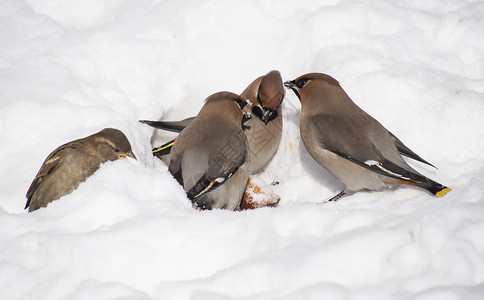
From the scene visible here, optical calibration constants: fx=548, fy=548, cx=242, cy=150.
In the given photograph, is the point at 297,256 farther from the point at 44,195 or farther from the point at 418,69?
the point at 418,69

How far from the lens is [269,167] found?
4.37m

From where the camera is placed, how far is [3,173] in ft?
11.0

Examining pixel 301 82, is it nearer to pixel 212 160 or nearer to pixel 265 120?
pixel 265 120

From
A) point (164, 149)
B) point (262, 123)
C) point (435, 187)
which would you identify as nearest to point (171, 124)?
point (164, 149)

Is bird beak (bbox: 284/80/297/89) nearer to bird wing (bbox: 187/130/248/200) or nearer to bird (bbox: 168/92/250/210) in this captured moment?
bird (bbox: 168/92/250/210)

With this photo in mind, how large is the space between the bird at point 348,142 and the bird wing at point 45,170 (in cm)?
171

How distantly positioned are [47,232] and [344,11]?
3055 mm

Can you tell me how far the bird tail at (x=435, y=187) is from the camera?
317 centimetres

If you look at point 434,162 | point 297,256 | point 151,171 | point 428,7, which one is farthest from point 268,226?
point 428,7

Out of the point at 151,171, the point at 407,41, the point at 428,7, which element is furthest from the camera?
the point at 428,7

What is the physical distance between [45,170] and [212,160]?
1014 mm

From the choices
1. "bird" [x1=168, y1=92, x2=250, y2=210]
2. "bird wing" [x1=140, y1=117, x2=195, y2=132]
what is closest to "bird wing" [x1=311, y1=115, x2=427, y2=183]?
"bird" [x1=168, y1=92, x2=250, y2=210]

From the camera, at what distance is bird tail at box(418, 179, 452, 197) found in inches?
125

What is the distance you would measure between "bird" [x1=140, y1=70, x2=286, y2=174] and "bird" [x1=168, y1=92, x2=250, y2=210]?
24 centimetres
